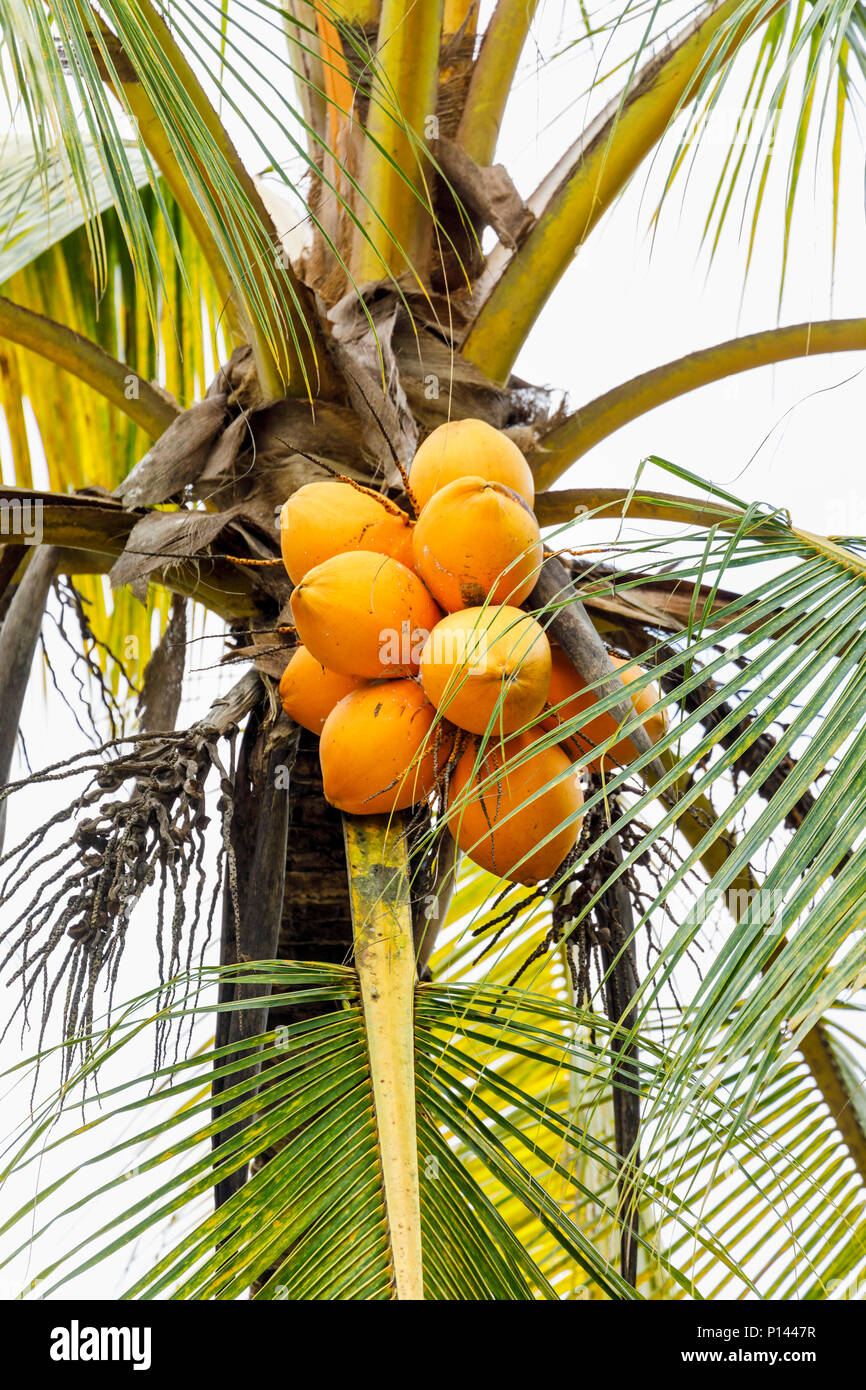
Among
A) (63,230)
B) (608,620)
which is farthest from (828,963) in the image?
(63,230)

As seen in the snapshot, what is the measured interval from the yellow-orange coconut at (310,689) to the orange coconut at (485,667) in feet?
0.57

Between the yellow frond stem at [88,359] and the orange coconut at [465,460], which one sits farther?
the yellow frond stem at [88,359]

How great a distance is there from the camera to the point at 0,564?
5.54 ft

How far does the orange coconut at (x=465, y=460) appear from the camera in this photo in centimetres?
116

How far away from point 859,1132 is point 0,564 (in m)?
1.52

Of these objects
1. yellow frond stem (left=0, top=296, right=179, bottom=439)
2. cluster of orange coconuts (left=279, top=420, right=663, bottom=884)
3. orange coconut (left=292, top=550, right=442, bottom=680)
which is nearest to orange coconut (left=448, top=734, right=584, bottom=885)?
cluster of orange coconuts (left=279, top=420, right=663, bottom=884)

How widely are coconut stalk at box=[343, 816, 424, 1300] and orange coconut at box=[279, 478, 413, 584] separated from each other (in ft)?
0.86

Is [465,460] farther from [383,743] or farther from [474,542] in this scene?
[383,743]

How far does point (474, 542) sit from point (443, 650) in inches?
4.1

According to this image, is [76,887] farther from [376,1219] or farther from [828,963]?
[828,963]

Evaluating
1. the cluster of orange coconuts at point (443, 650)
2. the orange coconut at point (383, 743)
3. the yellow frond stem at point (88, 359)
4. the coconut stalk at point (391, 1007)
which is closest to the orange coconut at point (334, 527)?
the cluster of orange coconuts at point (443, 650)

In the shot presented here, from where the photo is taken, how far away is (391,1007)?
112 centimetres

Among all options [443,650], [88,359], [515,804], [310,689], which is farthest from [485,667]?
[88,359]

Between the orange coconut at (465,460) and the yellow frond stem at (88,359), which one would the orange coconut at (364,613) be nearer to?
the orange coconut at (465,460)
